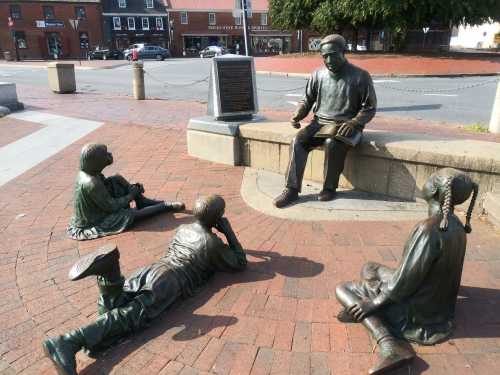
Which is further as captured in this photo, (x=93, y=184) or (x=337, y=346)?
(x=93, y=184)

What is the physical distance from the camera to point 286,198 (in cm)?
471

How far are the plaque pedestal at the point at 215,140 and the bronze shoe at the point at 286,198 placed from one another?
1.67m

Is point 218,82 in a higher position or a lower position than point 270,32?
lower

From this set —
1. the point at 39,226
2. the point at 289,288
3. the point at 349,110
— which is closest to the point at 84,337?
the point at 289,288

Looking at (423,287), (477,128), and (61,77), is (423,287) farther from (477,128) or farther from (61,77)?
(61,77)

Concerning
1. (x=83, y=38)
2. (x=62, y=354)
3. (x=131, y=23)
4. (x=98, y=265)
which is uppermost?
(x=131, y=23)

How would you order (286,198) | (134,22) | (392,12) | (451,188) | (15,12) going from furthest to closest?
(134,22) → (15,12) → (392,12) → (286,198) → (451,188)

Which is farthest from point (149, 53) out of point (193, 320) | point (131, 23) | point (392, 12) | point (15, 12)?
point (193, 320)

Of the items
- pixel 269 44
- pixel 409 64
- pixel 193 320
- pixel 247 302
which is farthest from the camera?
pixel 269 44

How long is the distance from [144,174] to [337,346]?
410 centimetres

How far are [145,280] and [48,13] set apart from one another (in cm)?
5490

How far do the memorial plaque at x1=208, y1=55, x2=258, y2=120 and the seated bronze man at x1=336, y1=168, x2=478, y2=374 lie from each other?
411 cm

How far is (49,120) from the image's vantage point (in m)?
10.0

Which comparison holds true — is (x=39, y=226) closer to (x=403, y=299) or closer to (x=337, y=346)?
(x=337, y=346)
